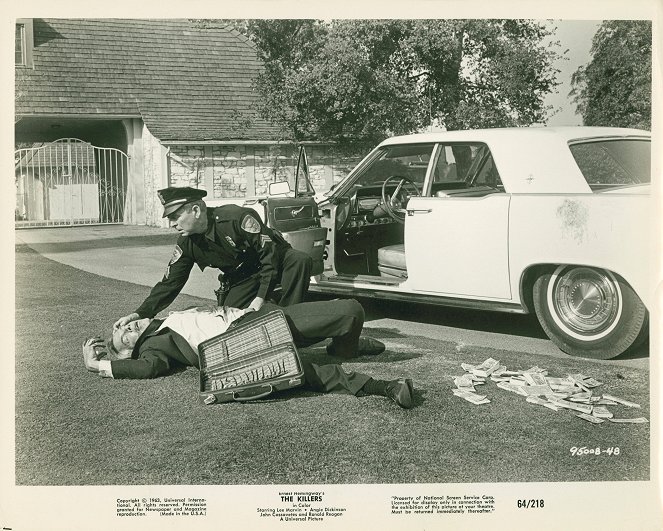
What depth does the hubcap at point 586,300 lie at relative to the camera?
4.50 m

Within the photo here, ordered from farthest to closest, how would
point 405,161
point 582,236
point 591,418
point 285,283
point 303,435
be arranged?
point 405,161 → point 285,283 → point 582,236 → point 591,418 → point 303,435

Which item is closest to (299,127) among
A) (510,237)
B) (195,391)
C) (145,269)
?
(145,269)

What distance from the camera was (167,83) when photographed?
440 inches

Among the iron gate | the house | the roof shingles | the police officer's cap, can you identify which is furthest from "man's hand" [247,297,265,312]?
the iron gate

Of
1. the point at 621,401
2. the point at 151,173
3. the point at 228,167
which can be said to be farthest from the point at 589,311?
the point at 151,173

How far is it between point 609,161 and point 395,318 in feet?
6.63

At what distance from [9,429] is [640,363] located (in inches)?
139

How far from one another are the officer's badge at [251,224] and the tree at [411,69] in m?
1.28

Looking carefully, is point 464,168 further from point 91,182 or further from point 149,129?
point 91,182

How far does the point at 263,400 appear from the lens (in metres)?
3.97

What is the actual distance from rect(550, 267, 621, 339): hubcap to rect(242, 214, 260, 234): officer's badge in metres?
1.90

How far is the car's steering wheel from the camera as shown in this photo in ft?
19.4

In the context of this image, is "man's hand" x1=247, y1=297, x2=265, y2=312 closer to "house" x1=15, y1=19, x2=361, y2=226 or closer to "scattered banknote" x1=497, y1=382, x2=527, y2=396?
"scattered banknote" x1=497, y1=382, x2=527, y2=396

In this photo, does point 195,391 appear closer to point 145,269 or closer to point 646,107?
point 646,107
